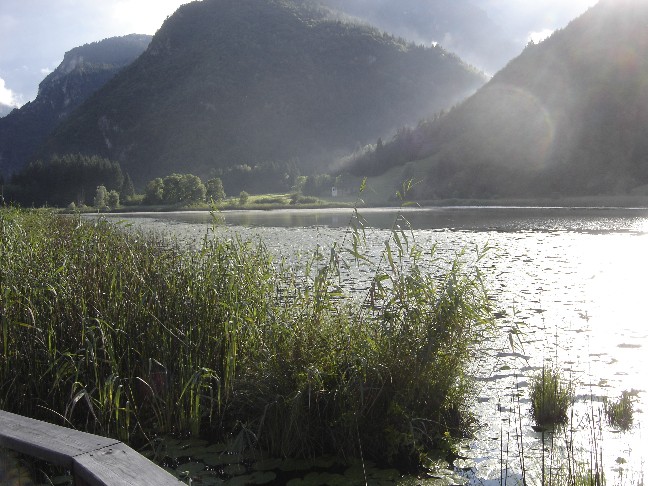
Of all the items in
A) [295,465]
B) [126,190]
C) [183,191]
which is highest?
[126,190]

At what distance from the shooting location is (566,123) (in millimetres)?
120188

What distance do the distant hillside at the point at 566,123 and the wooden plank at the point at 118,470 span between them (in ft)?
354

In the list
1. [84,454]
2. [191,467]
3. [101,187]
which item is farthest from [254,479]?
[101,187]

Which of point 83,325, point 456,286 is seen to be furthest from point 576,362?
point 83,325

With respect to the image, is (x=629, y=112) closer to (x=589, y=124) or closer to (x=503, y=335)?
(x=589, y=124)

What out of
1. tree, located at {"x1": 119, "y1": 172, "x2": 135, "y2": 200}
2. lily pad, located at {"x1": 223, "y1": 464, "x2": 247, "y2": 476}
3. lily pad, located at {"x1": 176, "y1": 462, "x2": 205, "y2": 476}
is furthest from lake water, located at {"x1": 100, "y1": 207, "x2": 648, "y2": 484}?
tree, located at {"x1": 119, "y1": 172, "x2": 135, "y2": 200}

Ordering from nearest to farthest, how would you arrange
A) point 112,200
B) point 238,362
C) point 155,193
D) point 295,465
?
1. point 295,465
2. point 238,362
3. point 112,200
4. point 155,193

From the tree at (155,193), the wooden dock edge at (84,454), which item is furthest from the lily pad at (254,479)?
the tree at (155,193)

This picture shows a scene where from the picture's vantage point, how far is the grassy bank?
630 cm

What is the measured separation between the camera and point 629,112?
113750 mm

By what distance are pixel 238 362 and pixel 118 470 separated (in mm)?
4702

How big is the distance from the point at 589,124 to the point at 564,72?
16.5 metres

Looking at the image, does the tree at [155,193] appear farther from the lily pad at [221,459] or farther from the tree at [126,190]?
the lily pad at [221,459]

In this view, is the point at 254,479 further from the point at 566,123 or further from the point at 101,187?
the point at 566,123
